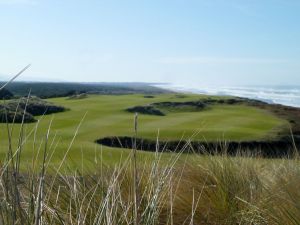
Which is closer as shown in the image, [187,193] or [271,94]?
[187,193]

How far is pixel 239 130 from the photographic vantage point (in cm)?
1891

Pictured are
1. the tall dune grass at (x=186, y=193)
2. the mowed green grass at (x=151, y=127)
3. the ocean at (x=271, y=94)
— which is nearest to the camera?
the tall dune grass at (x=186, y=193)

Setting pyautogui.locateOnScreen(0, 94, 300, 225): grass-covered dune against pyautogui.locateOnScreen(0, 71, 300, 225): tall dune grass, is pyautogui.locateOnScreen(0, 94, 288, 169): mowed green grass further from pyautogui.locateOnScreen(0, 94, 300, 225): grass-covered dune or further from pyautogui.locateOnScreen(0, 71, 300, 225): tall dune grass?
pyautogui.locateOnScreen(0, 71, 300, 225): tall dune grass

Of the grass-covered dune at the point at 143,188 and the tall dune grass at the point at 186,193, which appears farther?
the tall dune grass at the point at 186,193

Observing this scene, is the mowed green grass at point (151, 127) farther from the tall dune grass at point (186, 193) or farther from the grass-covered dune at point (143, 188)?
the tall dune grass at point (186, 193)

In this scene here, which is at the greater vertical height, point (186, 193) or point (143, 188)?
point (143, 188)

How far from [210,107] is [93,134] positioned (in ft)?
51.7

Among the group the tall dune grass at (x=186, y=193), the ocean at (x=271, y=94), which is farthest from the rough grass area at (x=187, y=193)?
the ocean at (x=271, y=94)

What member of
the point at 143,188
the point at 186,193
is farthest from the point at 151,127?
the point at 143,188

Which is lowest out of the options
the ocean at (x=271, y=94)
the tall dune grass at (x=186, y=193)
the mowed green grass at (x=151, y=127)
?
the ocean at (x=271, y=94)

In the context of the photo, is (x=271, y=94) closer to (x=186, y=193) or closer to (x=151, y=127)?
(x=151, y=127)

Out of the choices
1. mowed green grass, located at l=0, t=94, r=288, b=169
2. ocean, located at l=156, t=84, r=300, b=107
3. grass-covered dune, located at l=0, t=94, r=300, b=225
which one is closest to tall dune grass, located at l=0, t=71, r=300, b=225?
grass-covered dune, located at l=0, t=94, r=300, b=225

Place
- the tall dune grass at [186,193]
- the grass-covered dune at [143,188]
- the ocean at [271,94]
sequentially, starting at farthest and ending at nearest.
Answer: the ocean at [271,94] < the tall dune grass at [186,193] < the grass-covered dune at [143,188]

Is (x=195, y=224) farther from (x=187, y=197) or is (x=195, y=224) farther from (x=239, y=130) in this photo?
(x=239, y=130)
